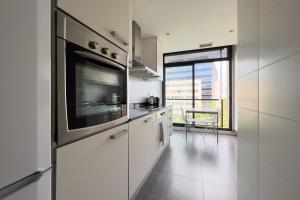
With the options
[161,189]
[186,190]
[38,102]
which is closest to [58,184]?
[38,102]

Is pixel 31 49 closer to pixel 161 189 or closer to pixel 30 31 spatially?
pixel 30 31

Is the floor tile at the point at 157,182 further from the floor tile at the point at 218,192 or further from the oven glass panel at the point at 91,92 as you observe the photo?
the oven glass panel at the point at 91,92

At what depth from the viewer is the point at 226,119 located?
14.9 ft

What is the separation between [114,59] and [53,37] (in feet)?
1.75

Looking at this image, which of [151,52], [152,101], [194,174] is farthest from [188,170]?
[151,52]

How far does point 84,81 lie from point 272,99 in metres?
1.03

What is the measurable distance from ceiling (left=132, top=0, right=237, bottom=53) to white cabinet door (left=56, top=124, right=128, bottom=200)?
6.54ft

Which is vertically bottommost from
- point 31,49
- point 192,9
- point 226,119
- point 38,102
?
point 226,119

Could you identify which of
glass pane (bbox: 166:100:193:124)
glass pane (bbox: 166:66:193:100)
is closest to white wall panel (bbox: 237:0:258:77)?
glass pane (bbox: 166:66:193:100)

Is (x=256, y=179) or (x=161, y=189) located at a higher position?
(x=256, y=179)

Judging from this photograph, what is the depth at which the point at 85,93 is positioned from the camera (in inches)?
34.3

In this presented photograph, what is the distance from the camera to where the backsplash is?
285 cm

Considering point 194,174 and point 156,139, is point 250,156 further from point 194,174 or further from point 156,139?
point 156,139

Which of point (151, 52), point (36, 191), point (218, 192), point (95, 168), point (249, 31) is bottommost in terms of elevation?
point (218, 192)
